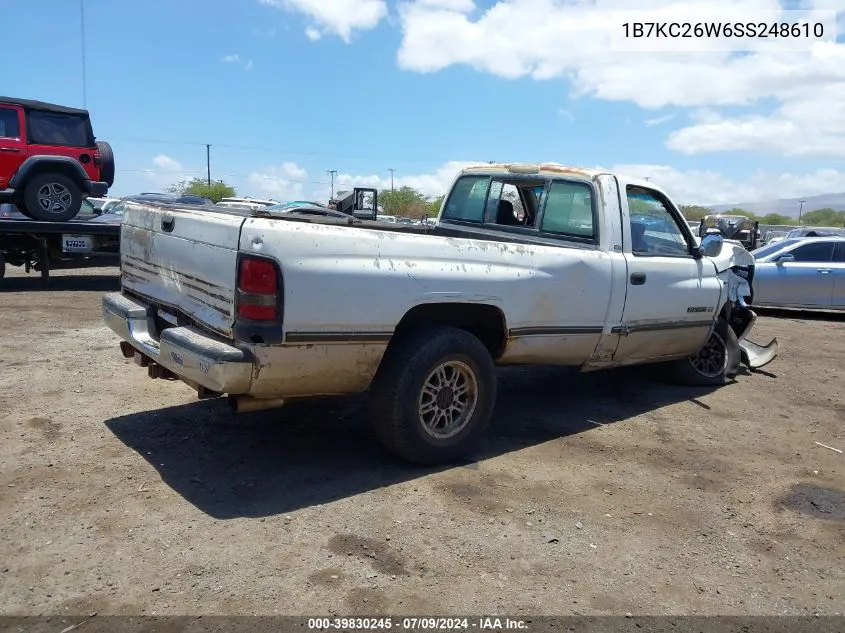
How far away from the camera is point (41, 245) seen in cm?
1179

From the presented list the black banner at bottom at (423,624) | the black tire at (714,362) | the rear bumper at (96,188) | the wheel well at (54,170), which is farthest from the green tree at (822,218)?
the black banner at bottom at (423,624)

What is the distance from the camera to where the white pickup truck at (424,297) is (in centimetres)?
361

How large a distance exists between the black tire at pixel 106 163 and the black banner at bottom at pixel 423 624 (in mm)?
11396

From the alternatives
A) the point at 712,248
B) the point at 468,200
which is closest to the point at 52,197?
the point at 468,200

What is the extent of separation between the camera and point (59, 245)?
11.9 metres

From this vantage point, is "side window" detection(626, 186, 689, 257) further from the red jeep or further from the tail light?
the red jeep

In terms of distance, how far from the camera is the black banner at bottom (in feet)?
8.70

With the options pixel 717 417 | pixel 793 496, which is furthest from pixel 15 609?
pixel 717 417

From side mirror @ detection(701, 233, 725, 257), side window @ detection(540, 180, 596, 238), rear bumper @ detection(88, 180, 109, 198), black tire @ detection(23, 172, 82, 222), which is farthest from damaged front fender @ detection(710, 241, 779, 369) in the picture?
black tire @ detection(23, 172, 82, 222)

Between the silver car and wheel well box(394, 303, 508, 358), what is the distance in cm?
902

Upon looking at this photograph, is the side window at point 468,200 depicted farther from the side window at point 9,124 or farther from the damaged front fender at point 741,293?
the side window at point 9,124

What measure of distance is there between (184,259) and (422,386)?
1.50 metres

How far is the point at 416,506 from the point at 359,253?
1.35 m

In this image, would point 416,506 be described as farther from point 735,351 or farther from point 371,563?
point 735,351
